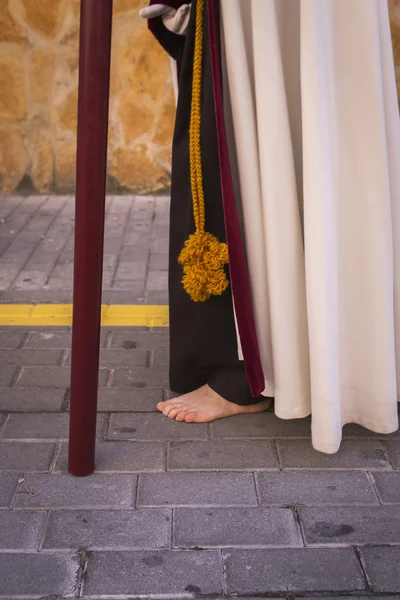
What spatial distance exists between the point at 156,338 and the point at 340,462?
1075 millimetres

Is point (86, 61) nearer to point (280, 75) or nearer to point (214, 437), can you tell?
point (280, 75)

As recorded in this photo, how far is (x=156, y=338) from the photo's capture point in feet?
9.92

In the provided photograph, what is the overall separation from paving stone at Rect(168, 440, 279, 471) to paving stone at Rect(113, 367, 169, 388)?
0.42 m

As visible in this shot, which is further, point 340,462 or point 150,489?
point 340,462

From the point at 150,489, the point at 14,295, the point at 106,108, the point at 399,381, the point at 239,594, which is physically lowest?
the point at 239,594

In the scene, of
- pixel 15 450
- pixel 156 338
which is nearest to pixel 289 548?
pixel 15 450

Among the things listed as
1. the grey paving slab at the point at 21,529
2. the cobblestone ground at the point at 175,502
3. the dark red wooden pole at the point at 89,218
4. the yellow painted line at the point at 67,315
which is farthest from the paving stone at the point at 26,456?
the yellow painted line at the point at 67,315

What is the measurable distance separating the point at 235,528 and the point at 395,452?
593 mm

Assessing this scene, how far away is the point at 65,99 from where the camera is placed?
5203 mm

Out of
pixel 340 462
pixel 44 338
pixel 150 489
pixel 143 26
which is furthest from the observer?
pixel 143 26

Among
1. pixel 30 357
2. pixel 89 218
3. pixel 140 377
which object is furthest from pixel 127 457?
pixel 30 357

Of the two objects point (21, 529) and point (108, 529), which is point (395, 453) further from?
point (21, 529)

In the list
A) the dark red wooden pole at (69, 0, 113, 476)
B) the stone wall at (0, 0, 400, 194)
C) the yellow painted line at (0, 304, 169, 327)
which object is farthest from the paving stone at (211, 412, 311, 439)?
the stone wall at (0, 0, 400, 194)

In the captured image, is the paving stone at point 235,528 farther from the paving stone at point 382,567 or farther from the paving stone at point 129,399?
the paving stone at point 129,399
